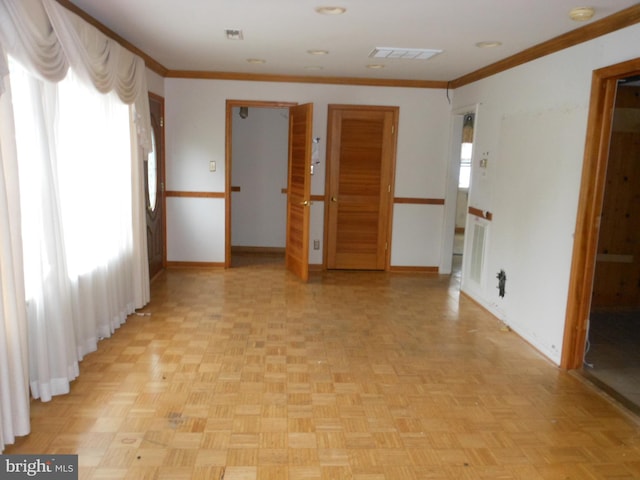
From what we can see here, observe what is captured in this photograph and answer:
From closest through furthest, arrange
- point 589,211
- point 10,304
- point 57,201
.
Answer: point 10,304 → point 57,201 → point 589,211

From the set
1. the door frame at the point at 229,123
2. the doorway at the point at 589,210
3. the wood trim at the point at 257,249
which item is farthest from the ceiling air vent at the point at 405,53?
the wood trim at the point at 257,249

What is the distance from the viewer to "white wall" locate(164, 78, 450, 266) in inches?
239

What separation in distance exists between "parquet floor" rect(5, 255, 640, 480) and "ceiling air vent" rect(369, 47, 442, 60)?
2.40 meters

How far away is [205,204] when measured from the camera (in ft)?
20.4

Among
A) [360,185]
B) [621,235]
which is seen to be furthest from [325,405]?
[360,185]

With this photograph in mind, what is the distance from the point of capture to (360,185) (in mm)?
6316

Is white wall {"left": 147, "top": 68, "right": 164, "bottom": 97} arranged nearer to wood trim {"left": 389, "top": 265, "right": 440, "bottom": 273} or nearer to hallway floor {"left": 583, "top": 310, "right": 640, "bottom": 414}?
wood trim {"left": 389, "top": 265, "right": 440, "bottom": 273}

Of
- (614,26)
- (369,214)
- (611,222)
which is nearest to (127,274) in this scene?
(369,214)

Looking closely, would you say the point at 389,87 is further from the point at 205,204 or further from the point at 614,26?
the point at 614,26

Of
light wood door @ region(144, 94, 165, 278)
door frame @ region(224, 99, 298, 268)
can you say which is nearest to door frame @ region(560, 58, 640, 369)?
door frame @ region(224, 99, 298, 268)

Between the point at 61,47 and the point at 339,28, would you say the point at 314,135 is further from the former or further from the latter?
the point at 61,47

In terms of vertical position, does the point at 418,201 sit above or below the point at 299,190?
below

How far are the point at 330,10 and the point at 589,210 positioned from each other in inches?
86.5

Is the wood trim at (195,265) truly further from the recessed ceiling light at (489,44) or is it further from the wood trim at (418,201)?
the recessed ceiling light at (489,44)
